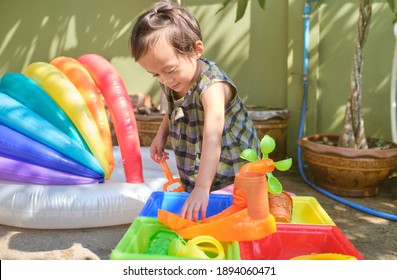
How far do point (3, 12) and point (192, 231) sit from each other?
15.3 ft

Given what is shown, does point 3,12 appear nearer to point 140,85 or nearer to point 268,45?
point 140,85

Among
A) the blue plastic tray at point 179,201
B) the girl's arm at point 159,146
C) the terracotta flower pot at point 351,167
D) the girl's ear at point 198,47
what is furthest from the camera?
the terracotta flower pot at point 351,167

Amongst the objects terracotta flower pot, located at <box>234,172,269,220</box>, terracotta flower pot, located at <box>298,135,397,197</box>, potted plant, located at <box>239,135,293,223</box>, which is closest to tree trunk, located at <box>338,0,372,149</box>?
terracotta flower pot, located at <box>298,135,397,197</box>

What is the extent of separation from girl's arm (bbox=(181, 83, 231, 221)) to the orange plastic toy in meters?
0.06

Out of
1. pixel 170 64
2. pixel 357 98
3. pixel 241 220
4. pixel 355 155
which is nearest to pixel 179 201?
pixel 241 220

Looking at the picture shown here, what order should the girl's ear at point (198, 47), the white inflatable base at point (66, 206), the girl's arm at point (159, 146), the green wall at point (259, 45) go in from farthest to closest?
1. the green wall at point (259, 45)
2. the white inflatable base at point (66, 206)
3. the girl's arm at point (159, 146)
4. the girl's ear at point (198, 47)

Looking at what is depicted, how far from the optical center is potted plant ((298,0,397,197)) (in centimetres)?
320

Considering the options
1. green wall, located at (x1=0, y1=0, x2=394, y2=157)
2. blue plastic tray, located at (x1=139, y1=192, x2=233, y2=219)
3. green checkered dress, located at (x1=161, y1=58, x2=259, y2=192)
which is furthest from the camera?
green wall, located at (x1=0, y1=0, x2=394, y2=157)

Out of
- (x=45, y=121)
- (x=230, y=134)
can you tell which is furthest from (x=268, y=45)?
(x=230, y=134)

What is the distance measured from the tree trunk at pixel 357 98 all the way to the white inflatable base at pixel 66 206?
1715 millimetres

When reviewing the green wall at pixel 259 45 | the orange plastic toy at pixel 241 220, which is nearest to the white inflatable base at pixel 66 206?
the orange plastic toy at pixel 241 220

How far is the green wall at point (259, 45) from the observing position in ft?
13.3

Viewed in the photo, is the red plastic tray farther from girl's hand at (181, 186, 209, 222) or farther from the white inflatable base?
the white inflatable base

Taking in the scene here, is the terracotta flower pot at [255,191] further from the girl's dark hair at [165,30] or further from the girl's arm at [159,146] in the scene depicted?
the girl's arm at [159,146]
